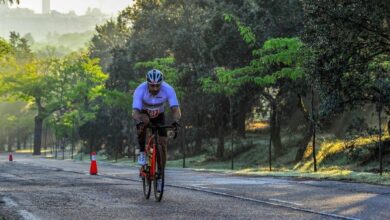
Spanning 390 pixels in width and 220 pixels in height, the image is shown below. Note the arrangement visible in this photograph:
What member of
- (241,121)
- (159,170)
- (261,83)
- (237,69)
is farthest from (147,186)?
(241,121)

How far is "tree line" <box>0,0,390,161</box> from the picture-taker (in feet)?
61.2

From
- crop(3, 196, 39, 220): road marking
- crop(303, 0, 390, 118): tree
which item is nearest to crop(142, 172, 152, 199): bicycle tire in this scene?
crop(3, 196, 39, 220): road marking

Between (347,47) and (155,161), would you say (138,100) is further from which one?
(347,47)

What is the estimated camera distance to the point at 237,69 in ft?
96.5

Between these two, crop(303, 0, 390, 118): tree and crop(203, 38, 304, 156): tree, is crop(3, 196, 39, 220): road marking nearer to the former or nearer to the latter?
crop(303, 0, 390, 118): tree

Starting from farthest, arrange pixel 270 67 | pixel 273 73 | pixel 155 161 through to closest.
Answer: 1. pixel 270 67
2. pixel 273 73
3. pixel 155 161

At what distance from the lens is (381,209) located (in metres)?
8.91

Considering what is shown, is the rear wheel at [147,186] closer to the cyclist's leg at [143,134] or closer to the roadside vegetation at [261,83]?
the cyclist's leg at [143,134]

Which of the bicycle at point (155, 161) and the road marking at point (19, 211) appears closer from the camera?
the road marking at point (19, 211)

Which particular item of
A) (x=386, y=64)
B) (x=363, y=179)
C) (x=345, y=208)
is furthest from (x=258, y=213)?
(x=386, y=64)

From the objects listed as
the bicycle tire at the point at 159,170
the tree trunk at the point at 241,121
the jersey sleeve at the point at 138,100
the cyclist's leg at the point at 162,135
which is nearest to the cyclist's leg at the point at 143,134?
the jersey sleeve at the point at 138,100

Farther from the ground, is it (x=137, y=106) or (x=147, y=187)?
(x=137, y=106)

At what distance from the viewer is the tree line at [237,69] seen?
18.6 m

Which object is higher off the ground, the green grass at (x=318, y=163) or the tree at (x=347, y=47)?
the tree at (x=347, y=47)
